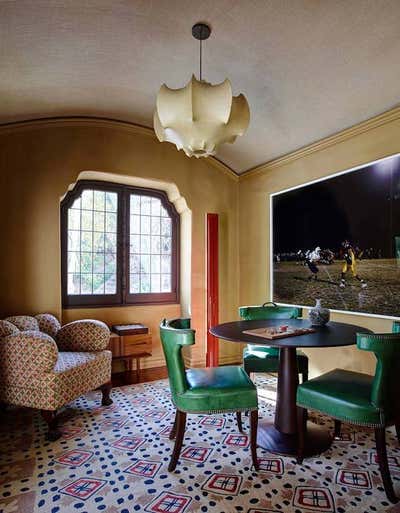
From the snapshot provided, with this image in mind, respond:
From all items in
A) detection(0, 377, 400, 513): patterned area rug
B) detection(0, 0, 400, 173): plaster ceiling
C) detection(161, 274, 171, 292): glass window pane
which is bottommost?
detection(0, 377, 400, 513): patterned area rug

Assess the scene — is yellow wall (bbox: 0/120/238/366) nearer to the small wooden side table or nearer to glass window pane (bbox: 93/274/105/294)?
glass window pane (bbox: 93/274/105/294)

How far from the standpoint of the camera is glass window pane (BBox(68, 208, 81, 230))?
4199 mm

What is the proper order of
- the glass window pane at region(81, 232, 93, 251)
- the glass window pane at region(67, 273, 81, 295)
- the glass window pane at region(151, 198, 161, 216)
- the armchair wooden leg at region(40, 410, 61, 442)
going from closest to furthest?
the armchair wooden leg at region(40, 410, 61, 442), the glass window pane at region(67, 273, 81, 295), the glass window pane at region(81, 232, 93, 251), the glass window pane at region(151, 198, 161, 216)

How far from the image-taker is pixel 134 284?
180 inches

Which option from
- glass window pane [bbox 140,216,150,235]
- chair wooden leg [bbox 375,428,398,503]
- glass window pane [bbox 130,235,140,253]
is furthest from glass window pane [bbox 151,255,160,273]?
chair wooden leg [bbox 375,428,398,503]

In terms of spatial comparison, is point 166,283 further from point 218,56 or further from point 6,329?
point 218,56

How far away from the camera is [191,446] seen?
2424 millimetres

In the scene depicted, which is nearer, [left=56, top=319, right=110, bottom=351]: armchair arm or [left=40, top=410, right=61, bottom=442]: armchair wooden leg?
[left=40, top=410, right=61, bottom=442]: armchair wooden leg

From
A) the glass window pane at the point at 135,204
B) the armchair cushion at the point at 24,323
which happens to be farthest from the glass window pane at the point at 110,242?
the armchair cushion at the point at 24,323

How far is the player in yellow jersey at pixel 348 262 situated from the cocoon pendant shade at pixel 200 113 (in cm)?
167

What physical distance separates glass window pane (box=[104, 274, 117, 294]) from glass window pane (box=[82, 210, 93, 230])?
667 mm

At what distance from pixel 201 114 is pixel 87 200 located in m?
2.73

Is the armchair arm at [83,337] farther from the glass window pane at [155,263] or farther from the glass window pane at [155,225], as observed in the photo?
the glass window pane at [155,225]

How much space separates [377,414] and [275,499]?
29.0 inches
